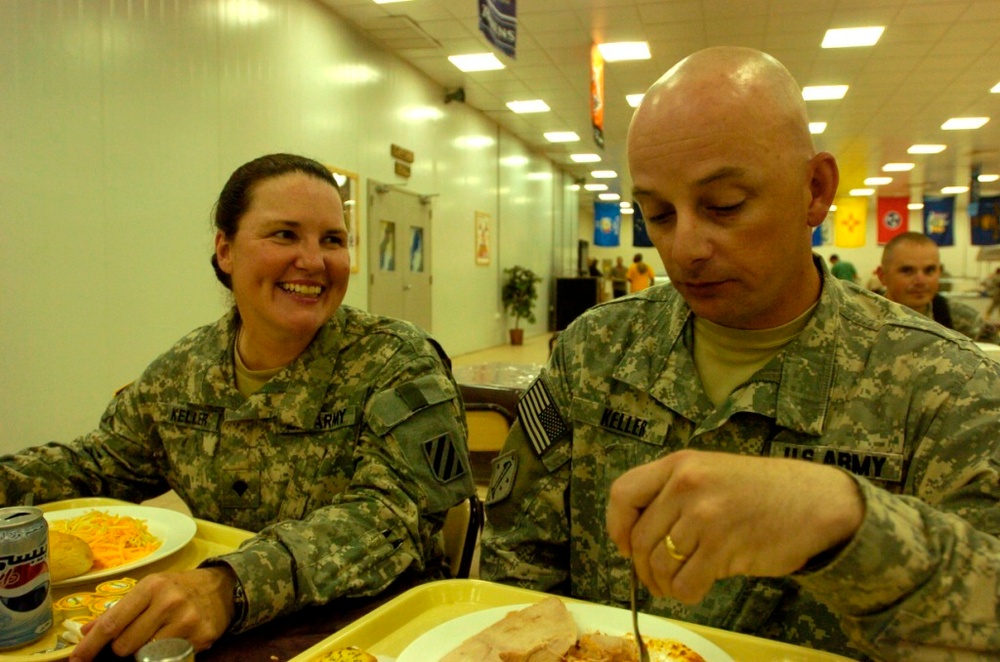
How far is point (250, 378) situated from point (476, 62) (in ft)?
25.5

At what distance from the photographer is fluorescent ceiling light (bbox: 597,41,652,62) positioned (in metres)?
7.88

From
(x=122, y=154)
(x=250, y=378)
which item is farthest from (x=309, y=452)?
(x=122, y=154)

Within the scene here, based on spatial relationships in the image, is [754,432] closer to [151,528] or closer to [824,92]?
[151,528]

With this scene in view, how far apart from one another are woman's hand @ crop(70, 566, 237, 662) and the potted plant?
1155 cm

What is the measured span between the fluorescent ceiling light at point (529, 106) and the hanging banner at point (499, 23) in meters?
6.16

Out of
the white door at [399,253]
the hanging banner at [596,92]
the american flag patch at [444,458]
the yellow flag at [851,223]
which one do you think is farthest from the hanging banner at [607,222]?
the american flag patch at [444,458]

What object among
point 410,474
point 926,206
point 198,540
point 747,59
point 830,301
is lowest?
point 198,540

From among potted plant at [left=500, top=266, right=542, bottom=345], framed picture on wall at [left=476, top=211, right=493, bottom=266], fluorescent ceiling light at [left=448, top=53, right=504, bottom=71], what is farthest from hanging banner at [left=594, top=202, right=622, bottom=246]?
fluorescent ceiling light at [left=448, top=53, right=504, bottom=71]

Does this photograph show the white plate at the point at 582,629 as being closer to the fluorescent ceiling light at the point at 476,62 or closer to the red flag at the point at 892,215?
the fluorescent ceiling light at the point at 476,62

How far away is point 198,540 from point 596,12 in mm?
6700

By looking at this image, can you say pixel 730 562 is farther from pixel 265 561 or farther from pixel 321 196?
pixel 321 196

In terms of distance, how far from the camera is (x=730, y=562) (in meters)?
0.71

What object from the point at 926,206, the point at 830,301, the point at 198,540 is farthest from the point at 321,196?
the point at 926,206

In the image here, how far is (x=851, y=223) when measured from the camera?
740 inches
